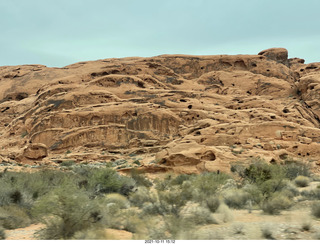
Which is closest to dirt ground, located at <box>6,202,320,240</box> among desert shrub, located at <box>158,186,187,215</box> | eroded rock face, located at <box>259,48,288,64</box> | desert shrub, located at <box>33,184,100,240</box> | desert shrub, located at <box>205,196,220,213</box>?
desert shrub, located at <box>33,184,100,240</box>

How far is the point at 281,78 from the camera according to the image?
53406 mm

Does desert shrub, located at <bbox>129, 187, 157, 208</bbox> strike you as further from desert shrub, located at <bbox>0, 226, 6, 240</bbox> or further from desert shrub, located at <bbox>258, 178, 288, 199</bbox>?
desert shrub, located at <bbox>0, 226, 6, 240</bbox>

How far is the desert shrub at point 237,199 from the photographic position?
434 inches

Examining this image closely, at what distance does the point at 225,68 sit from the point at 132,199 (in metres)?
51.0


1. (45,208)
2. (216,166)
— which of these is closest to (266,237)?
(45,208)

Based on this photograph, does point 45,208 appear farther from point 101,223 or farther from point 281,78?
point 281,78

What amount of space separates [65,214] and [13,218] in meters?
2.85

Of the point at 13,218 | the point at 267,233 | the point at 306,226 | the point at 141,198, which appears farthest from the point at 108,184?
the point at 306,226

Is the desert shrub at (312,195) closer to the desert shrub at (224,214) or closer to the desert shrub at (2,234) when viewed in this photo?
the desert shrub at (224,214)

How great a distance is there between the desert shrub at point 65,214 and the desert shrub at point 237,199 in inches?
224

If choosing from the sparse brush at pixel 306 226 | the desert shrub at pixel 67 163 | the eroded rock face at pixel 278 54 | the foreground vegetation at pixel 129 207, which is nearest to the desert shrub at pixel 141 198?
the foreground vegetation at pixel 129 207

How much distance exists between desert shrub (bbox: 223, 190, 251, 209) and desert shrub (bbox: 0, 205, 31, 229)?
7098 millimetres

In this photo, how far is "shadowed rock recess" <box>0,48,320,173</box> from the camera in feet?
77.4

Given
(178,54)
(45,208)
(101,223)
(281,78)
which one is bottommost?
(101,223)
